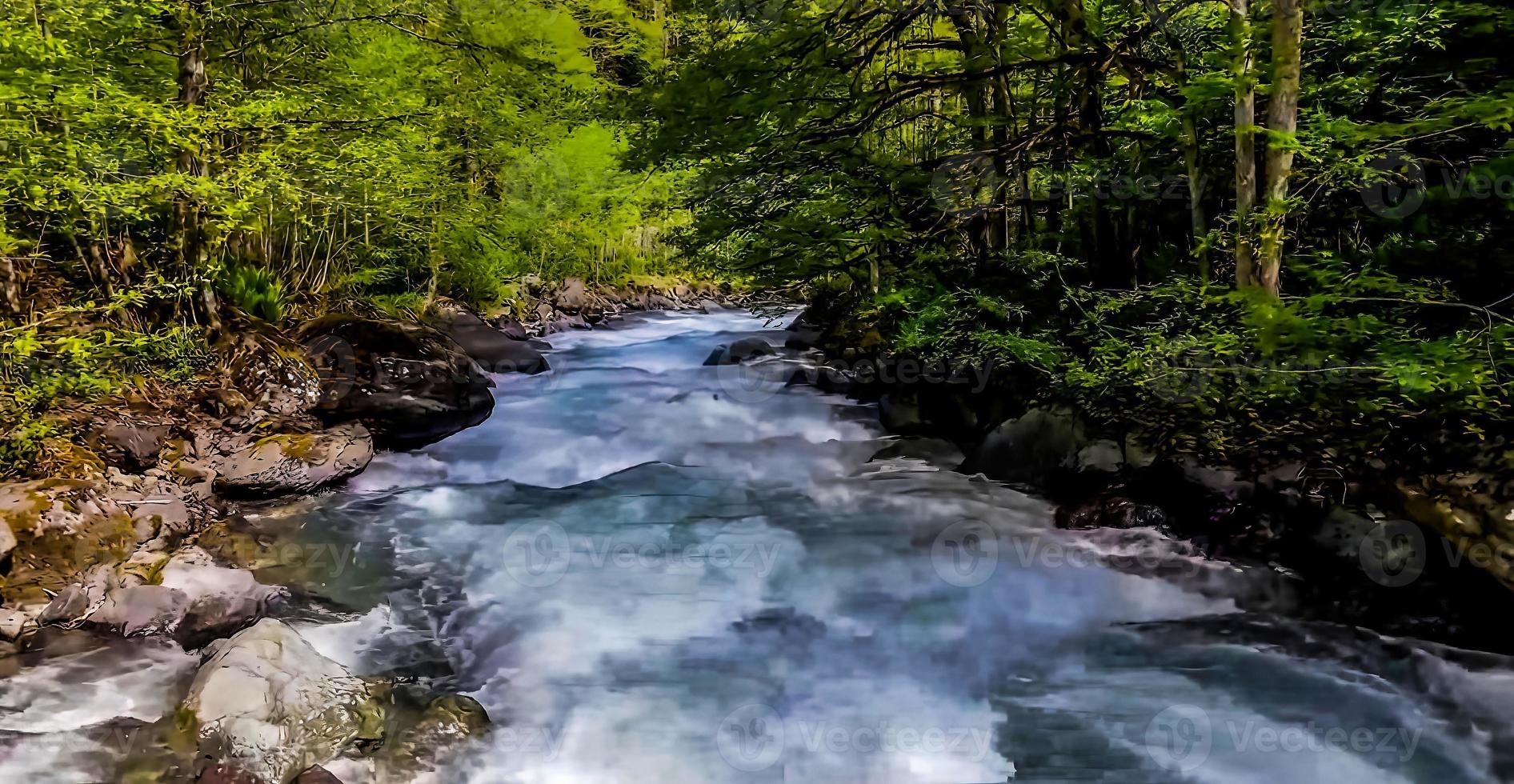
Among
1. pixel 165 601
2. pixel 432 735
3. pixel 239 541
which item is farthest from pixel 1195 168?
pixel 239 541

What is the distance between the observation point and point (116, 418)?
5.71m

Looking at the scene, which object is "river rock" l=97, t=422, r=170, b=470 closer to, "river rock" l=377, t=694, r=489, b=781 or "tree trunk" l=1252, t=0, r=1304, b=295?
"river rock" l=377, t=694, r=489, b=781

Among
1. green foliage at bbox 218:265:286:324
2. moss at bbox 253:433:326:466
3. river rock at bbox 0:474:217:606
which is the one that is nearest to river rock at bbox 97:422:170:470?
river rock at bbox 0:474:217:606

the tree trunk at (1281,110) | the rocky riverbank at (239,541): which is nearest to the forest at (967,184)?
the tree trunk at (1281,110)

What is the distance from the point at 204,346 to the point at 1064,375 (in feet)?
24.7

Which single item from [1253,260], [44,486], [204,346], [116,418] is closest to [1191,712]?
[1253,260]

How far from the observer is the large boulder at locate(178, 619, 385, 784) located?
123 inches

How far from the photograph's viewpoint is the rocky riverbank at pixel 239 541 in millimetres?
3271

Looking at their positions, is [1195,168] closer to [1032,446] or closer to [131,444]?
[1032,446]

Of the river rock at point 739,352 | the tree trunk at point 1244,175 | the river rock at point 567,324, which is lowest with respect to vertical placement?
the river rock at point 739,352

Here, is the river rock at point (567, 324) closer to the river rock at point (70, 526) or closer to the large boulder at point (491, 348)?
the large boulder at point (491, 348)

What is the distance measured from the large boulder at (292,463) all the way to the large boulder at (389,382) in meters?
0.38

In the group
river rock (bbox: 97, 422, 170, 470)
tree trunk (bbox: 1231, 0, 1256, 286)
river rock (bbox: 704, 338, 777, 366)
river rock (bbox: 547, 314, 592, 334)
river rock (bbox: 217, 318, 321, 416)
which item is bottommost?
river rock (bbox: 704, 338, 777, 366)

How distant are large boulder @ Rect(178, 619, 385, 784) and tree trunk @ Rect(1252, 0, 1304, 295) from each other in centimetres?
505
